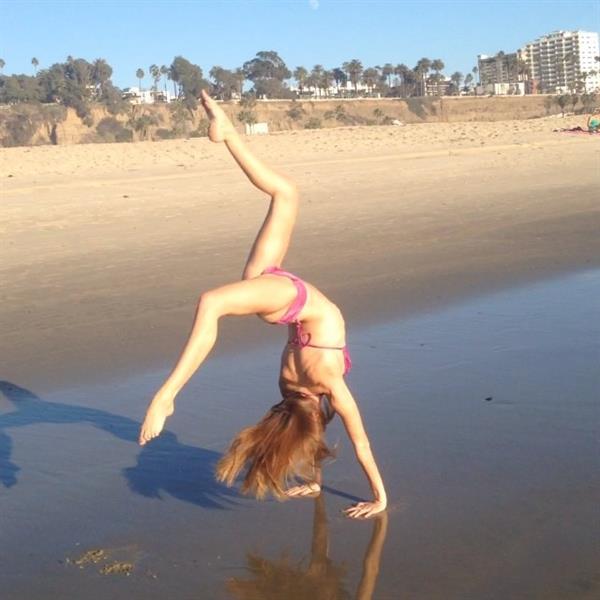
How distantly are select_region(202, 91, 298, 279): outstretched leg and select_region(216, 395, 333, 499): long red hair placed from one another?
0.67 m

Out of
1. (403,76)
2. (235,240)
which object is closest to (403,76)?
(403,76)

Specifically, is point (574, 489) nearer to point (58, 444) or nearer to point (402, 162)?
point (58, 444)

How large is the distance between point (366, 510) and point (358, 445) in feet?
0.93

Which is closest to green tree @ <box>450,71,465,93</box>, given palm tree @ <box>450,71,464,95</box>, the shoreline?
palm tree @ <box>450,71,464,95</box>

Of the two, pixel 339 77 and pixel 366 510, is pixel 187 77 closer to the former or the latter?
pixel 339 77

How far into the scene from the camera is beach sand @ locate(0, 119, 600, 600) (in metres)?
4.35

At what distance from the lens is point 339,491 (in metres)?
5.09

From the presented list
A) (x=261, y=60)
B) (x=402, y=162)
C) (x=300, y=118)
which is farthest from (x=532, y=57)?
(x=402, y=162)

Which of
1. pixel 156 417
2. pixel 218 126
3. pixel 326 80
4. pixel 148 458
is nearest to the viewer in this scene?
pixel 156 417

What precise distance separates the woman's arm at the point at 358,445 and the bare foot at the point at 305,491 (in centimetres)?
29

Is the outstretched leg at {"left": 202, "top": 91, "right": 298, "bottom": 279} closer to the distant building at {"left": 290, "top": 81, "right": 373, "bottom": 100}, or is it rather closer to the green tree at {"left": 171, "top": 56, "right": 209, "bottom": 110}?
the green tree at {"left": 171, "top": 56, "right": 209, "bottom": 110}

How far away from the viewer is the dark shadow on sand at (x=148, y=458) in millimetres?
5145

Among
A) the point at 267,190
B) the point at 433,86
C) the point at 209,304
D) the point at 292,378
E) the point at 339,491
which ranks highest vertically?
the point at 267,190

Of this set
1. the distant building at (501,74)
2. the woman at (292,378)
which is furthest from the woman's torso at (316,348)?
the distant building at (501,74)
